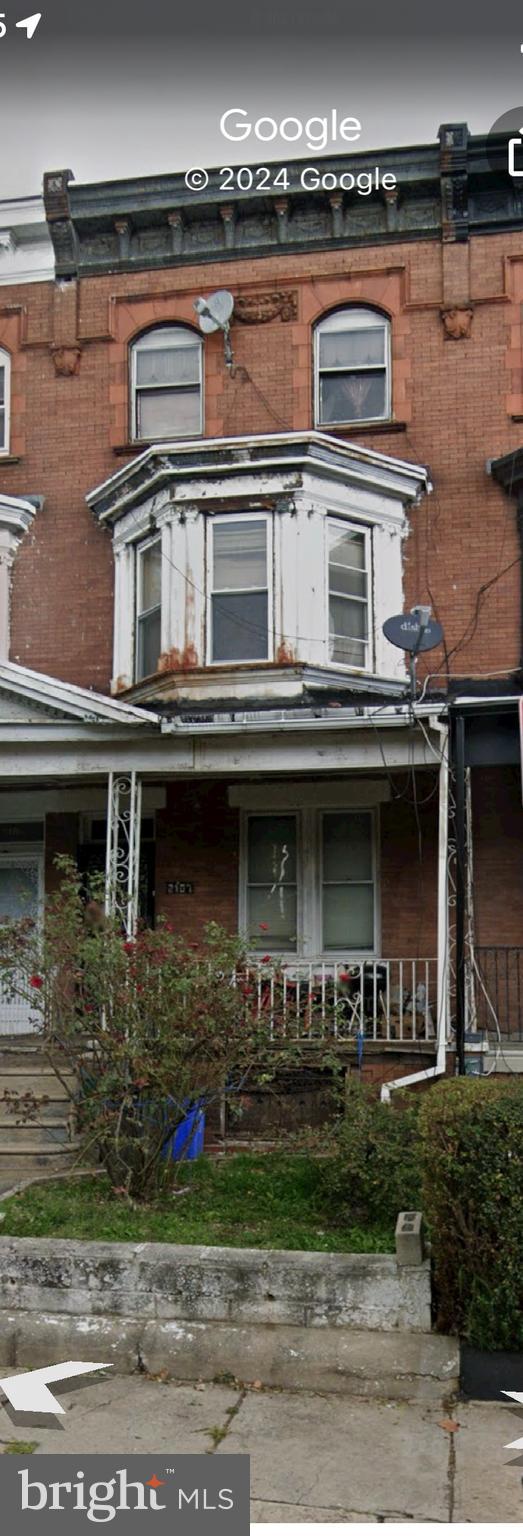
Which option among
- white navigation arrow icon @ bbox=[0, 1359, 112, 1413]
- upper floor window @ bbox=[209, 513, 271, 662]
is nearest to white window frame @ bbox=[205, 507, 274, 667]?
upper floor window @ bbox=[209, 513, 271, 662]

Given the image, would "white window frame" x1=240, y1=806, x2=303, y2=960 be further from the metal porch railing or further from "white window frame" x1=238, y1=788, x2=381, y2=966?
the metal porch railing

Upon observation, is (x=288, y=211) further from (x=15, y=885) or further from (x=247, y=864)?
(x=15, y=885)

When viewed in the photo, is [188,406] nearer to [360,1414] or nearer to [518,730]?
[518,730]

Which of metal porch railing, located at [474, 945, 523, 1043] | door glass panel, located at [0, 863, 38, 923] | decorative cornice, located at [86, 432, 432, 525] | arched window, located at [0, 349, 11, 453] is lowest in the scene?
metal porch railing, located at [474, 945, 523, 1043]

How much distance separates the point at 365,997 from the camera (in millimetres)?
12477

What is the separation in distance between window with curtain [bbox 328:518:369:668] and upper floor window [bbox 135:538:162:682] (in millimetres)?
1840

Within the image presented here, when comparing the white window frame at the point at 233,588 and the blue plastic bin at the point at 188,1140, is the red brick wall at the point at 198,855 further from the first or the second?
the blue plastic bin at the point at 188,1140

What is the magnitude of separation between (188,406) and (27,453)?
1908 mm

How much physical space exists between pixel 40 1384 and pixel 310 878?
298 inches

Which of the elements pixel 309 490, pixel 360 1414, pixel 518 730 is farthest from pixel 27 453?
pixel 360 1414

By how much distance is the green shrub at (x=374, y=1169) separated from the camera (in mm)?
7570

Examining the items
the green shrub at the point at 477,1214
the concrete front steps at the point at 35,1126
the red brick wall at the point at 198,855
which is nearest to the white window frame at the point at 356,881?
the red brick wall at the point at 198,855

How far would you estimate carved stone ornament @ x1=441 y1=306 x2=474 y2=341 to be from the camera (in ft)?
46.1

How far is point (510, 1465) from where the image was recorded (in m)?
5.35
